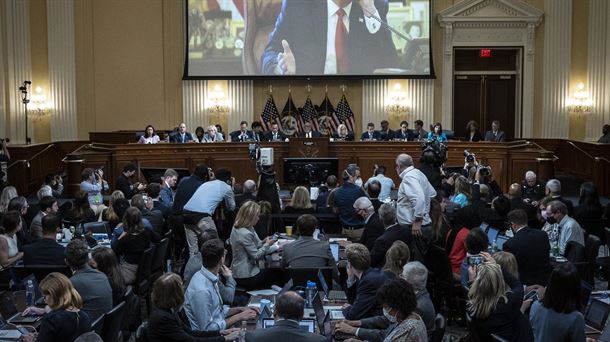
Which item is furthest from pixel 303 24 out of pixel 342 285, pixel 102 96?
pixel 342 285

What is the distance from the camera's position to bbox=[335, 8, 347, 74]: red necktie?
2064cm

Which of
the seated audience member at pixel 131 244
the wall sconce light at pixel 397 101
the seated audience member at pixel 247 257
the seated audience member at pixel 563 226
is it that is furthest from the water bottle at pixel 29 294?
the wall sconce light at pixel 397 101

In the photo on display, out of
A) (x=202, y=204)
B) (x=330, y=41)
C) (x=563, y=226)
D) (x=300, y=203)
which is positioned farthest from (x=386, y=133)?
(x=563, y=226)

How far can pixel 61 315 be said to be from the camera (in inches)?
215

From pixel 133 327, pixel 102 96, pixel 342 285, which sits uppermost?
pixel 102 96

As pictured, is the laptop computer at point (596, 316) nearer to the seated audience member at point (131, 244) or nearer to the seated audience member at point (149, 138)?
the seated audience member at point (131, 244)

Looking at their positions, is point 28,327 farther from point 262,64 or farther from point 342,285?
point 262,64

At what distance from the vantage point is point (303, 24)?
811 inches

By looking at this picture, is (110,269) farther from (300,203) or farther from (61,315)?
(300,203)

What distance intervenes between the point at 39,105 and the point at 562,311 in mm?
17307

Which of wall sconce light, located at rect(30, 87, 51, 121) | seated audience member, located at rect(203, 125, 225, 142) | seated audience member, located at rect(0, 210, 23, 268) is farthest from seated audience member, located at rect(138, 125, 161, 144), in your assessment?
seated audience member, located at rect(0, 210, 23, 268)

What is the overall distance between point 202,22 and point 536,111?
8.66m

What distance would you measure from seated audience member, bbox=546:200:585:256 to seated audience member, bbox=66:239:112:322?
4775mm

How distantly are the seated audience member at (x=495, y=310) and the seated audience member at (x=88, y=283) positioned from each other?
9.22ft
